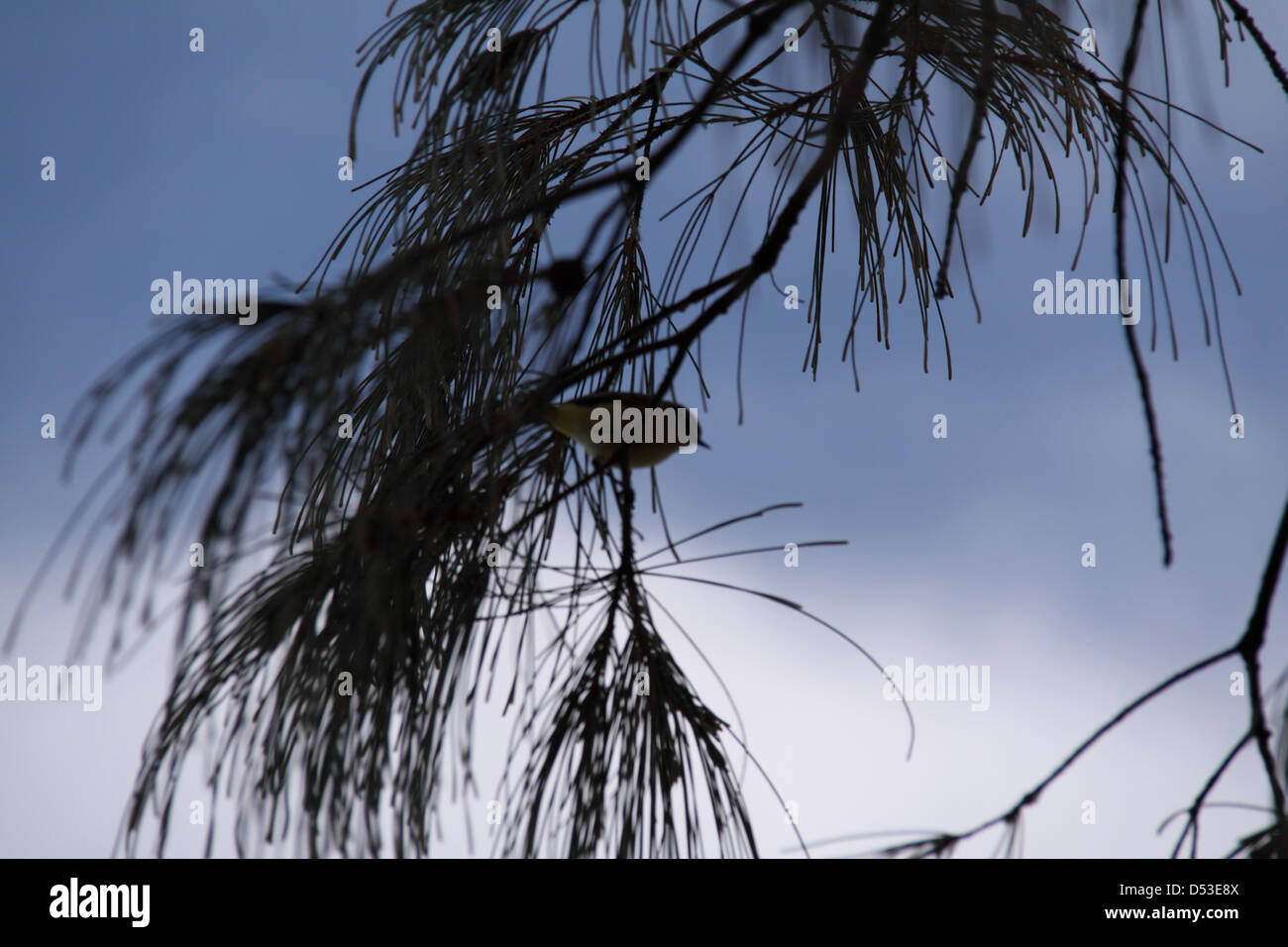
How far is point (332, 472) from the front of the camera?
605 millimetres

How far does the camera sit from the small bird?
0.53 m

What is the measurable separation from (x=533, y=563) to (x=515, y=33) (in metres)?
0.34

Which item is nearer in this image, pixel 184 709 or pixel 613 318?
pixel 184 709

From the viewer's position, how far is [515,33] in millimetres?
632

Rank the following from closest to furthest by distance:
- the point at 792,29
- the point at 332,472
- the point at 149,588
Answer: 1. the point at 149,588
2. the point at 332,472
3. the point at 792,29

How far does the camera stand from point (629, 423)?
528mm

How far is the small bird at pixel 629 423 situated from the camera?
53 centimetres

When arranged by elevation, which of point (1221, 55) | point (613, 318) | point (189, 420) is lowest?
point (189, 420)
